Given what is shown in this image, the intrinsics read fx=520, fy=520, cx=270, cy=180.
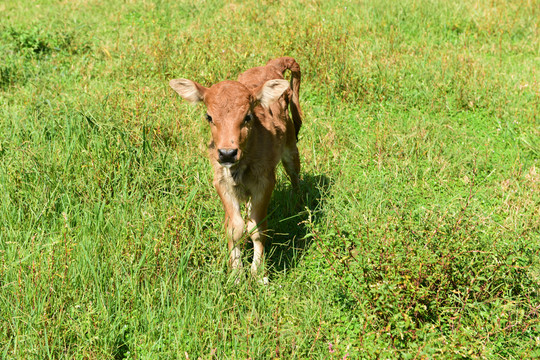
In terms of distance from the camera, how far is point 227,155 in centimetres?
368

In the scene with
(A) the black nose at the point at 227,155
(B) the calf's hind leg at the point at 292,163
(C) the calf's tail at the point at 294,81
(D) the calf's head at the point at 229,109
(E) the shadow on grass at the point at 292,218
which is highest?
(D) the calf's head at the point at 229,109

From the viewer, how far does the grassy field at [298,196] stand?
3381 mm

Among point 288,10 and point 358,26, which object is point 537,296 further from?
point 288,10

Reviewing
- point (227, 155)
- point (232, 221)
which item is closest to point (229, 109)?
point (227, 155)

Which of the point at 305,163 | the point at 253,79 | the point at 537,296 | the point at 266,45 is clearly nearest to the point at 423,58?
the point at 266,45

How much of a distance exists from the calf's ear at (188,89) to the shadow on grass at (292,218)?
120cm

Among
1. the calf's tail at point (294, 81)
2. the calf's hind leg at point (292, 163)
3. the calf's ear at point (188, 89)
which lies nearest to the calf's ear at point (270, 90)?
the calf's ear at point (188, 89)

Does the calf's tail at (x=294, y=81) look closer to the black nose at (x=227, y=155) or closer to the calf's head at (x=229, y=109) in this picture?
the calf's head at (x=229, y=109)

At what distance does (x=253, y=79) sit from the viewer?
5.05m

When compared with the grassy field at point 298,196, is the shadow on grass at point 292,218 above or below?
below

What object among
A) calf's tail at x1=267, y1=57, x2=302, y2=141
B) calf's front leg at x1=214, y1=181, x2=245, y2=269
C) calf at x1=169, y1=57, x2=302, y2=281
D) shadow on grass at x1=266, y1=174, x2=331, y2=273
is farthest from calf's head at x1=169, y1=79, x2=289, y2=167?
calf's tail at x1=267, y1=57, x2=302, y2=141

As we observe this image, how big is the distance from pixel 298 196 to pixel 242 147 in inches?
55.6

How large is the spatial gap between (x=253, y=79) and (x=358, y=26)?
3933mm

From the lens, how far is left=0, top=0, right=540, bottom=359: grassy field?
11.1ft
